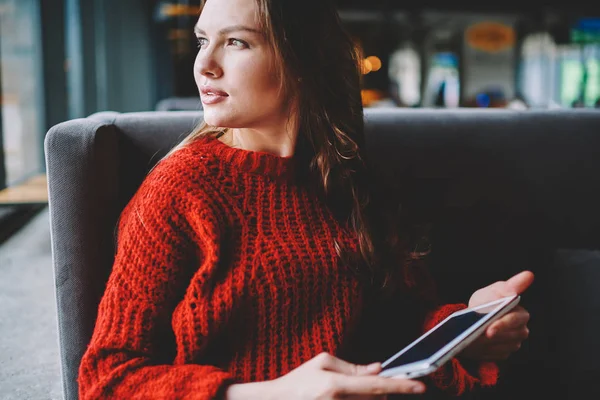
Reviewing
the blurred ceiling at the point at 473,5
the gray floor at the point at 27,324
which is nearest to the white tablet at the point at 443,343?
the gray floor at the point at 27,324

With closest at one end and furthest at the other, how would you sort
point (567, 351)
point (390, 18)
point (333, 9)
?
1. point (333, 9)
2. point (567, 351)
3. point (390, 18)

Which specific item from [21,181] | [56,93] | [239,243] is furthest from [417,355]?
[56,93]

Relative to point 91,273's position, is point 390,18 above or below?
above

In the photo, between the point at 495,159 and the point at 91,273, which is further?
the point at 495,159

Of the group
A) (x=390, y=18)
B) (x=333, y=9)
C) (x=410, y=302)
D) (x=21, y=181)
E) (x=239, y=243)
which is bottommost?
(x=21, y=181)

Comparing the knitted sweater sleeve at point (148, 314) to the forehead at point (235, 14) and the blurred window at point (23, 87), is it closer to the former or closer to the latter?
the forehead at point (235, 14)

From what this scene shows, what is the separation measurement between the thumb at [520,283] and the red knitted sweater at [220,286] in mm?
172

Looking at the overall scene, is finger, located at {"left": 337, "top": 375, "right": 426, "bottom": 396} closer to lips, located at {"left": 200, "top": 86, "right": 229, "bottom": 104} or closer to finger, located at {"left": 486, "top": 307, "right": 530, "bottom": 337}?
finger, located at {"left": 486, "top": 307, "right": 530, "bottom": 337}

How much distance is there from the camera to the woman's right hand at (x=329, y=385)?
0.71m

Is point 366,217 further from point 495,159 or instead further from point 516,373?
point 516,373

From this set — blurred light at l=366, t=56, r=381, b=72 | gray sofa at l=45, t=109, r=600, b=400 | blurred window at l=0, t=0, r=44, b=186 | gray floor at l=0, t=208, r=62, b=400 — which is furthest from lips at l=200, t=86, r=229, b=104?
blurred light at l=366, t=56, r=381, b=72

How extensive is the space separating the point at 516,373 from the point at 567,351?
141 mm

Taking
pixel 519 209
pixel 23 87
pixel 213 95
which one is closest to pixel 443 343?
pixel 213 95

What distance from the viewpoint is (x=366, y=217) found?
109cm
